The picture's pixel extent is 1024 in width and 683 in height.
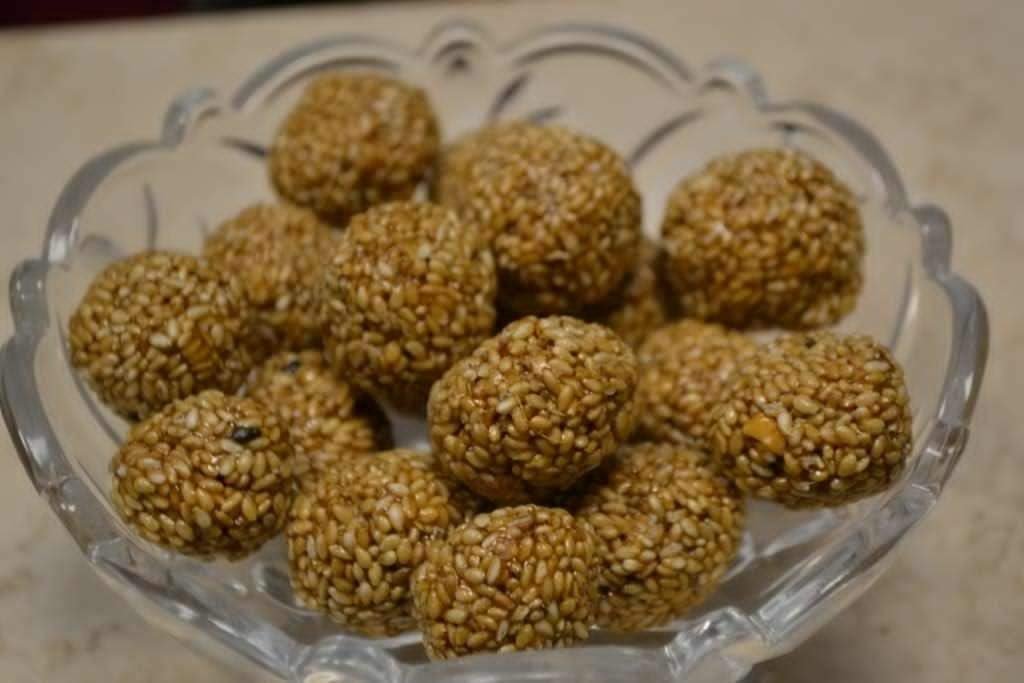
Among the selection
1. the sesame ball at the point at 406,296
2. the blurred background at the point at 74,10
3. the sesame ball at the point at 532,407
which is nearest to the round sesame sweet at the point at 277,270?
the sesame ball at the point at 406,296

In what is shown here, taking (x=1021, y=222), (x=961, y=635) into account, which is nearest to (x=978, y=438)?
(x=961, y=635)

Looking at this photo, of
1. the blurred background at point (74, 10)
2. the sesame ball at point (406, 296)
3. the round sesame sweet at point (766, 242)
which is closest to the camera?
the sesame ball at point (406, 296)

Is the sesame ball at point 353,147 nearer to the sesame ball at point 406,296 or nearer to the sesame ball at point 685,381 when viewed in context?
the sesame ball at point 406,296

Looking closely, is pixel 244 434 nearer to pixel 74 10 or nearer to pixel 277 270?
pixel 277 270

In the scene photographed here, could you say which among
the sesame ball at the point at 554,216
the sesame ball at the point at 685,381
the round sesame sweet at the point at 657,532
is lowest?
the round sesame sweet at the point at 657,532

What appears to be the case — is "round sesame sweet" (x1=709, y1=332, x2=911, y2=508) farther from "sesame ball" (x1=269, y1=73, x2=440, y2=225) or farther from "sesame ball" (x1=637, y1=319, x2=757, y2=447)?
"sesame ball" (x1=269, y1=73, x2=440, y2=225)

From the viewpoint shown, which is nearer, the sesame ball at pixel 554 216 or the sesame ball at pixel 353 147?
the sesame ball at pixel 554 216

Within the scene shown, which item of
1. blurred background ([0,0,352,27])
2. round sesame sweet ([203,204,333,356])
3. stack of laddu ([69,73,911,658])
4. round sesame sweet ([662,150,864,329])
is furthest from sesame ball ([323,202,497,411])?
blurred background ([0,0,352,27])
